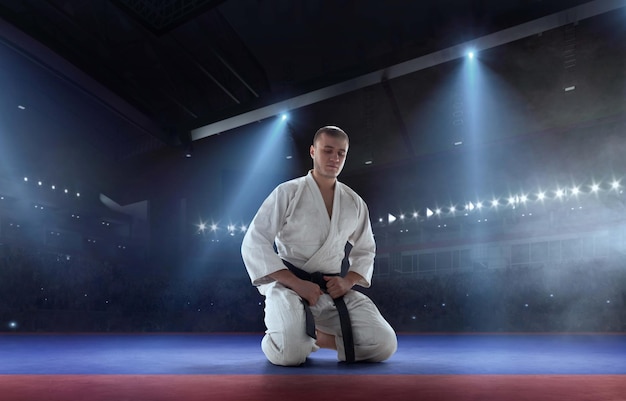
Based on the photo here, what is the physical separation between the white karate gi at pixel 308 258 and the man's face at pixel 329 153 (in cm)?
9

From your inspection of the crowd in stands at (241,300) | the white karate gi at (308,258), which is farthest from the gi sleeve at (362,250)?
the crowd in stands at (241,300)

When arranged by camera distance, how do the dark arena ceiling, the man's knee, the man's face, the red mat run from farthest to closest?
the dark arena ceiling, the man's face, the man's knee, the red mat

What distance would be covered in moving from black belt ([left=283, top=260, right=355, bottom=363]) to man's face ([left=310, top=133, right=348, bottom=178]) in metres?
0.50

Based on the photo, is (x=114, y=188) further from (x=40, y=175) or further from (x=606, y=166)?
(x=606, y=166)

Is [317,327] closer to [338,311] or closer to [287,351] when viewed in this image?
[338,311]

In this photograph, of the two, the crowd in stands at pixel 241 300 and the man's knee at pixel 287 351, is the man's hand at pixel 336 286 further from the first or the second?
the crowd in stands at pixel 241 300

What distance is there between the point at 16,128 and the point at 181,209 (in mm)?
2930

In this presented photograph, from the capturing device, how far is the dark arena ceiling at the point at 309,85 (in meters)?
5.60

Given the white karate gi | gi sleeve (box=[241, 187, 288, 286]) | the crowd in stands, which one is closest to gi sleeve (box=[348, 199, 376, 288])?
the white karate gi

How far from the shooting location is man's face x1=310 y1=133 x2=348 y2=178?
249 cm

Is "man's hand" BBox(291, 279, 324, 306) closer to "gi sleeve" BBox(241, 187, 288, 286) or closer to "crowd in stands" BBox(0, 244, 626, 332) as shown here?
"gi sleeve" BBox(241, 187, 288, 286)

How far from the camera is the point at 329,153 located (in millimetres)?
2500

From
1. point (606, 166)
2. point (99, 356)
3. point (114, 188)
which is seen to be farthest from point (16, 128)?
point (606, 166)

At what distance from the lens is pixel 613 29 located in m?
6.27
